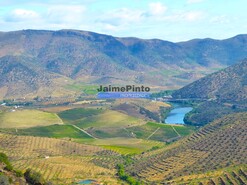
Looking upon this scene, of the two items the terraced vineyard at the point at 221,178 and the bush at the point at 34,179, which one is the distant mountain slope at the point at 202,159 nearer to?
the terraced vineyard at the point at 221,178

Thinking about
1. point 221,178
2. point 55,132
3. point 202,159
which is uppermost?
point 221,178

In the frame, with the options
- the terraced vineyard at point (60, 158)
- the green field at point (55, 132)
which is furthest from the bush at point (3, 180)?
the green field at point (55, 132)

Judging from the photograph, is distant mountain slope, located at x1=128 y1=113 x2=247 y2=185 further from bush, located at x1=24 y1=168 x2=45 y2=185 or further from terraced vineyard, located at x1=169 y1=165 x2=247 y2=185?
bush, located at x1=24 y1=168 x2=45 y2=185

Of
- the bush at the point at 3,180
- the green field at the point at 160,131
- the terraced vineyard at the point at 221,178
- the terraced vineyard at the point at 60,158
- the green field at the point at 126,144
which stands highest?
the bush at the point at 3,180

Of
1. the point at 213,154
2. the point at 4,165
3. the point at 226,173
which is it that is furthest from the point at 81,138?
the point at 4,165

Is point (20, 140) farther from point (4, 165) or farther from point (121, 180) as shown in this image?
point (4, 165)

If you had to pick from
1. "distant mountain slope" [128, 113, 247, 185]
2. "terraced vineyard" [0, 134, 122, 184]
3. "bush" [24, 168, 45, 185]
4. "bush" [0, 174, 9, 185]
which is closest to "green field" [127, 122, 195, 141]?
"distant mountain slope" [128, 113, 247, 185]

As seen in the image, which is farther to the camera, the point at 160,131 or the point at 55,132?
the point at 160,131

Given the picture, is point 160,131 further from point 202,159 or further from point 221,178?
point 221,178

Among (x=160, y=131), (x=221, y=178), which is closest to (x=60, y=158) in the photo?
(x=221, y=178)
